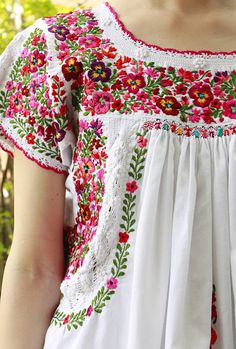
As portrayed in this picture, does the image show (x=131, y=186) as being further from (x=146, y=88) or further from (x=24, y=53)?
(x=24, y=53)

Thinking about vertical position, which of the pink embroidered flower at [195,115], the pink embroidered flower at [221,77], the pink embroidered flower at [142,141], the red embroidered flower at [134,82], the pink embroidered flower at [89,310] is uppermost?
the pink embroidered flower at [221,77]

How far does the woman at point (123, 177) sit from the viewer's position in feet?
3.15

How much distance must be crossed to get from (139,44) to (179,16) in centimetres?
9

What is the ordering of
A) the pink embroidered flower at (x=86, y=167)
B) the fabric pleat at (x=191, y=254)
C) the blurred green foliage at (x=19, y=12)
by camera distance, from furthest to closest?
the blurred green foliage at (x=19, y=12)
the pink embroidered flower at (x=86, y=167)
the fabric pleat at (x=191, y=254)

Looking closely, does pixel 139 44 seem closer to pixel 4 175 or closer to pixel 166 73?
pixel 166 73

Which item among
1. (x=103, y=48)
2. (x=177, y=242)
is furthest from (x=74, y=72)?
(x=177, y=242)

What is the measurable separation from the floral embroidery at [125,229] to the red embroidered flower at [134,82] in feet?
0.24

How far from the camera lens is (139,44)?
3.49ft

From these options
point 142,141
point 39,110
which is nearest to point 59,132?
point 39,110

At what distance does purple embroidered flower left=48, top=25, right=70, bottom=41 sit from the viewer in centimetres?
110

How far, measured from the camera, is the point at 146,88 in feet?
3.39

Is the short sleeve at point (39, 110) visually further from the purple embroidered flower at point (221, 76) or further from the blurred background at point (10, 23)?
the blurred background at point (10, 23)

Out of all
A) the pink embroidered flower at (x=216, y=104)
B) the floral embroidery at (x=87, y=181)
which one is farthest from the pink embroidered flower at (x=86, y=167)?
the pink embroidered flower at (x=216, y=104)

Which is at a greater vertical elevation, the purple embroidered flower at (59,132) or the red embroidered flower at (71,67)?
the red embroidered flower at (71,67)
